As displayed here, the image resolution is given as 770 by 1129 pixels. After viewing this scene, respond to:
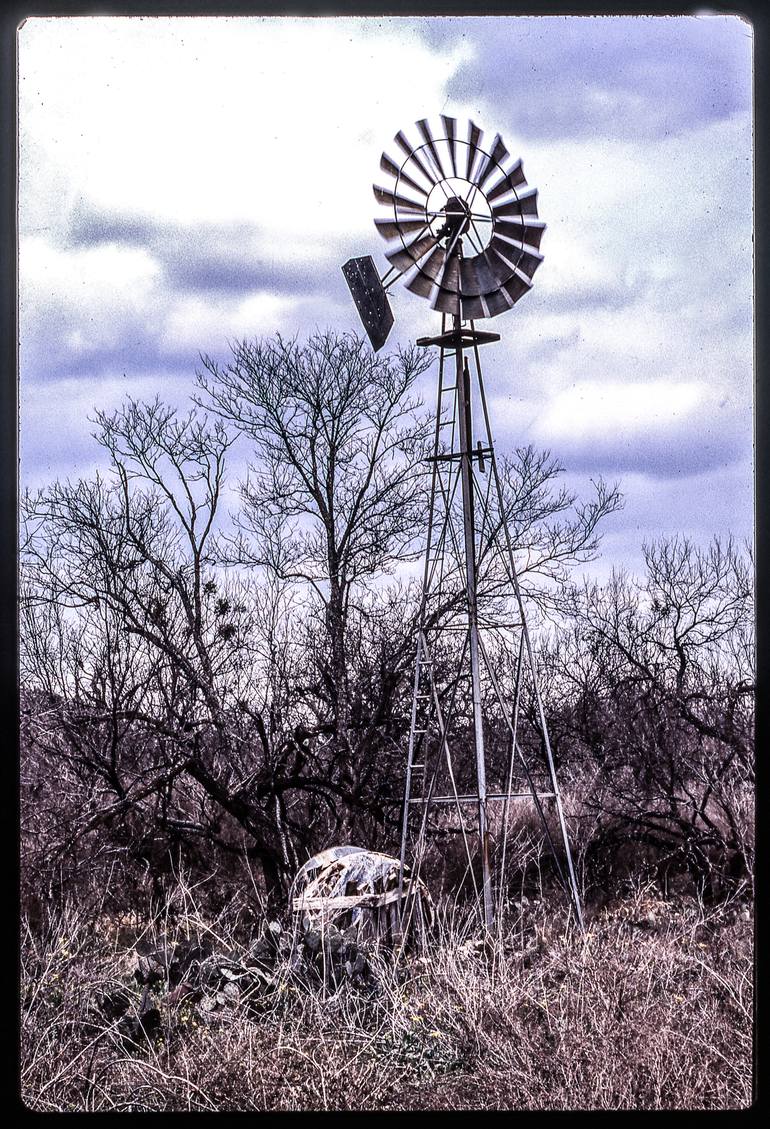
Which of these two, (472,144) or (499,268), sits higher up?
(472,144)

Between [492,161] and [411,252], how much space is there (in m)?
0.69

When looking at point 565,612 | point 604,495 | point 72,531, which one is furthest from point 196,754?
point 604,495

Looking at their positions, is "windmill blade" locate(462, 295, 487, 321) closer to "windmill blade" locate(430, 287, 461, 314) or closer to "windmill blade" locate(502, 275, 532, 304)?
"windmill blade" locate(430, 287, 461, 314)

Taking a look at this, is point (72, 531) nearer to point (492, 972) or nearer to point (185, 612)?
point (185, 612)

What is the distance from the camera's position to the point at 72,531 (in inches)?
369

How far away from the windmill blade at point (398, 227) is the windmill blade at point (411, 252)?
0.06m

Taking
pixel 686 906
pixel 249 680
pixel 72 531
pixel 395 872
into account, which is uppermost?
pixel 72 531

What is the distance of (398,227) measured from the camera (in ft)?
21.7

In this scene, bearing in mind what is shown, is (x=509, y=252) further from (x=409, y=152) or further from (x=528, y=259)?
(x=409, y=152)

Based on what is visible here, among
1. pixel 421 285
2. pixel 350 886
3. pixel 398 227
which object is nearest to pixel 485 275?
pixel 421 285

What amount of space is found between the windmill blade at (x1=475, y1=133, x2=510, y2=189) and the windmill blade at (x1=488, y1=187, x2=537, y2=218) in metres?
0.17

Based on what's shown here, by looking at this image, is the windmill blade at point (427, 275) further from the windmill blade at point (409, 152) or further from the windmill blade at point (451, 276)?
the windmill blade at point (409, 152)

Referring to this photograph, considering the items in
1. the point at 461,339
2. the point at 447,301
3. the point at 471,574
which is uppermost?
the point at 447,301
